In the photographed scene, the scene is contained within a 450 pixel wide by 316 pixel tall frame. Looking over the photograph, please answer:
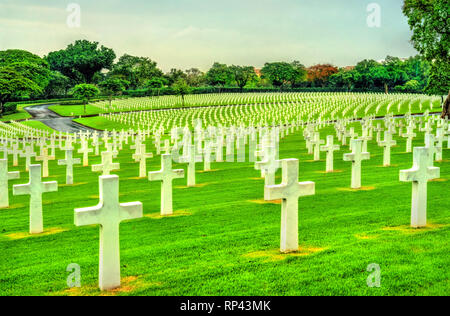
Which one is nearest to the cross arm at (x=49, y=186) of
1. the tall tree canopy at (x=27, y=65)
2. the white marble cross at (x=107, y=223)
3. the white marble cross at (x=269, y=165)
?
the white marble cross at (x=107, y=223)

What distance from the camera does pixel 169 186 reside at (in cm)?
902

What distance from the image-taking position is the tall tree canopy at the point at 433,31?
74.5 feet

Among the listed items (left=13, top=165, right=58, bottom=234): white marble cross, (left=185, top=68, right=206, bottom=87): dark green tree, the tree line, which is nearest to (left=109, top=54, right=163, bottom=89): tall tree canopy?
the tree line

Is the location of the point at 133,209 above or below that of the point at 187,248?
above

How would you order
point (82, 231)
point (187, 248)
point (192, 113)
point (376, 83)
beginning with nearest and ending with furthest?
point (187, 248), point (82, 231), point (192, 113), point (376, 83)

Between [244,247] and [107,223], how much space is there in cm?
215

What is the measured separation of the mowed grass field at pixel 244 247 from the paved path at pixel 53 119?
1826 inches

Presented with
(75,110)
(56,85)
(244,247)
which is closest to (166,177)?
(244,247)

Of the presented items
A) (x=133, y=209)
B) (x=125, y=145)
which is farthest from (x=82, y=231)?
(x=125, y=145)

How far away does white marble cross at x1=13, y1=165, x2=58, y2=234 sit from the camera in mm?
7629

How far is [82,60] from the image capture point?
109 metres

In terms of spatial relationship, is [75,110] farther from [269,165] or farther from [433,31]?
[269,165]
